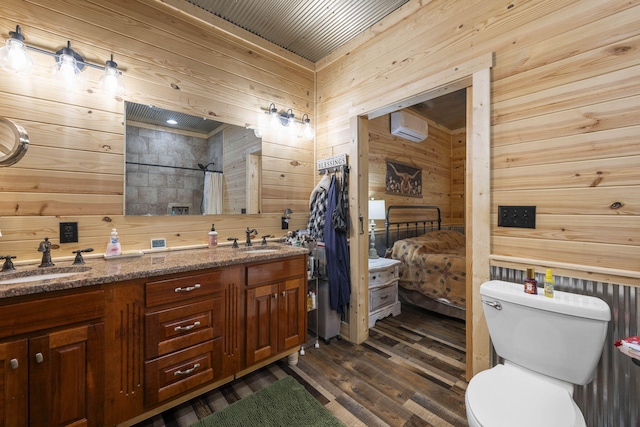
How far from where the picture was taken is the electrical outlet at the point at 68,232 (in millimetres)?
1646

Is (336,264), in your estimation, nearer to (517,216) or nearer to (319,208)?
(319,208)

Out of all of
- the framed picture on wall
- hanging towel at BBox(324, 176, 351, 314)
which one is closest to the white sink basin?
hanging towel at BBox(324, 176, 351, 314)

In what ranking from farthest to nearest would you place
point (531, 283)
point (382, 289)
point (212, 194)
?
point (382, 289), point (212, 194), point (531, 283)

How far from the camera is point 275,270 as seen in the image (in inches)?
77.2

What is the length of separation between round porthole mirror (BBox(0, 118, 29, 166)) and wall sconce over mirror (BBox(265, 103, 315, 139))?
1685 mm

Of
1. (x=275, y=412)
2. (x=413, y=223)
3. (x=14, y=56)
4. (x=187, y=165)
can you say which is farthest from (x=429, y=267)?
(x=14, y=56)

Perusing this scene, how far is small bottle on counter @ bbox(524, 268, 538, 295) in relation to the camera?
1.32 m

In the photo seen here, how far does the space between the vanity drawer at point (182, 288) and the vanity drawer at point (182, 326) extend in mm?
55

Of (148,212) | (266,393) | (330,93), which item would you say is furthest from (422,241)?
(148,212)

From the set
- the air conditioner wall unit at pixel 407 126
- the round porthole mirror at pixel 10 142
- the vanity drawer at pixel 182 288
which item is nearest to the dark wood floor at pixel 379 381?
the vanity drawer at pixel 182 288

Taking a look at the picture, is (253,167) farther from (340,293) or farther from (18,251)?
(18,251)

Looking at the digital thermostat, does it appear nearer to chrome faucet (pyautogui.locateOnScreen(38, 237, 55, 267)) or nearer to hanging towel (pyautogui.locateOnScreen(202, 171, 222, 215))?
hanging towel (pyautogui.locateOnScreen(202, 171, 222, 215))

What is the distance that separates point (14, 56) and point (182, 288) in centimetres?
155

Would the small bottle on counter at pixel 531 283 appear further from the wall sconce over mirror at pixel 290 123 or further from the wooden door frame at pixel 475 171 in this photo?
the wall sconce over mirror at pixel 290 123
